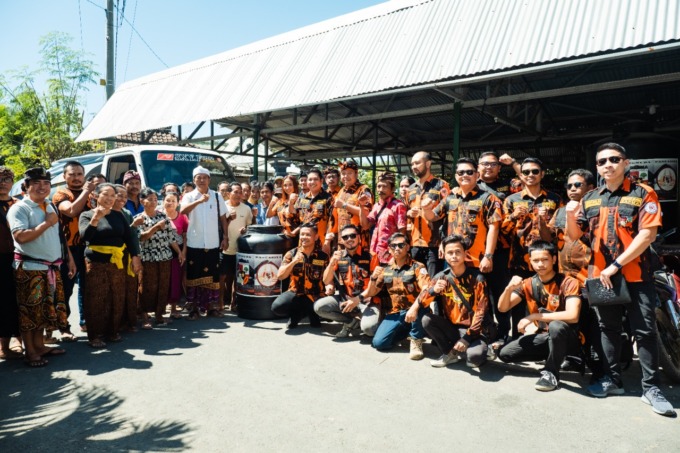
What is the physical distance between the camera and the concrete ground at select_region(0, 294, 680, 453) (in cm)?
288

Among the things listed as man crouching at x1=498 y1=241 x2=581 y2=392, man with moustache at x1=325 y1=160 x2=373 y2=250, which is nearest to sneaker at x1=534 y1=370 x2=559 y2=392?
man crouching at x1=498 y1=241 x2=581 y2=392

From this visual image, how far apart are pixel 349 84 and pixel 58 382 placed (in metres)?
6.45

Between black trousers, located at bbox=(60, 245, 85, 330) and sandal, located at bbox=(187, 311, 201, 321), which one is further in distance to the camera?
sandal, located at bbox=(187, 311, 201, 321)

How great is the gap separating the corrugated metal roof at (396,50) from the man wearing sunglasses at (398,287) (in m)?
3.24

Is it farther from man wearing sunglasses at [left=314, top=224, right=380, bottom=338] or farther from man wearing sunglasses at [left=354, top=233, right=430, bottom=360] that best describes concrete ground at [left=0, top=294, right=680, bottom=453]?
man wearing sunglasses at [left=314, top=224, right=380, bottom=338]

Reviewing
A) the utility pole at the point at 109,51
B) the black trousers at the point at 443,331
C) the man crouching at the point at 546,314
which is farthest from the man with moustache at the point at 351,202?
the utility pole at the point at 109,51

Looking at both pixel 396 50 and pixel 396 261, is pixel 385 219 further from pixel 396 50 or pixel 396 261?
pixel 396 50

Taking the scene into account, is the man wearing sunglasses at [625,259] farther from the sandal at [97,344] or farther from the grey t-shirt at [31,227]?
the grey t-shirt at [31,227]

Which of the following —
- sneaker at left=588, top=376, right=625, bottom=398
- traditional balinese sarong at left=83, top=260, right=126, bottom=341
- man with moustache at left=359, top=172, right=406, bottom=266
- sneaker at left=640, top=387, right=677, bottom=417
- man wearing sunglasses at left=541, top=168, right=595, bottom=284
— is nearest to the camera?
sneaker at left=640, top=387, right=677, bottom=417

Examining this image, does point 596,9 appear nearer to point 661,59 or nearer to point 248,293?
point 661,59

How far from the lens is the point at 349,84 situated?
8.30m

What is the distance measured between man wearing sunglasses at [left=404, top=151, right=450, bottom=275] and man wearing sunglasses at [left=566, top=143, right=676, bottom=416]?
174 centimetres

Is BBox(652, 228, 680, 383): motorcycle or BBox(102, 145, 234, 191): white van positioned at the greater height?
BBox(102, 145, 234, 191): white van

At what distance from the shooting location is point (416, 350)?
4492mm
